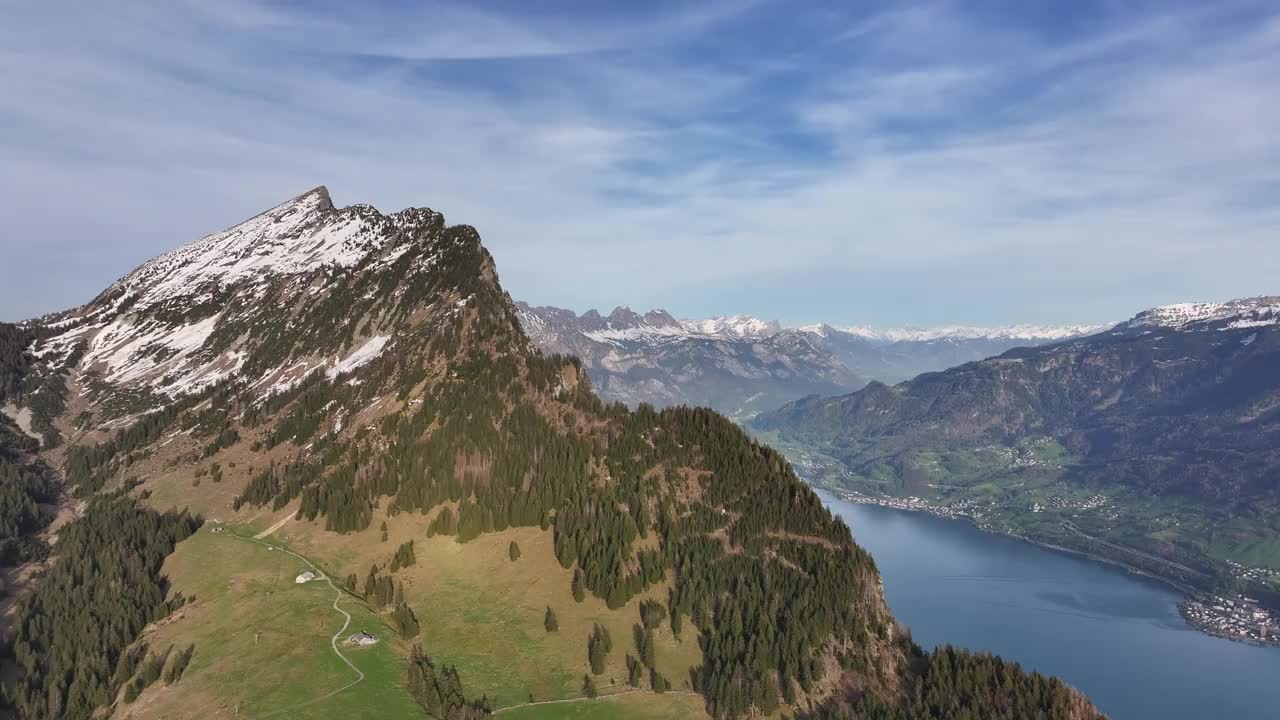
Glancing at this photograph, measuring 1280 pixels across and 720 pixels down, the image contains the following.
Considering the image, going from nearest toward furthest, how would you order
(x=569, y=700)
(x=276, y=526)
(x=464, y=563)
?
(x=569, y=700) → (x=464, y=563) → (x=276, y=526)

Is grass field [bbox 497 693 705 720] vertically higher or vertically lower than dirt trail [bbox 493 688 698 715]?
lower

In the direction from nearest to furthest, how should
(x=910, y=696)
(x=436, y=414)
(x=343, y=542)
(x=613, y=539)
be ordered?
(x=910, y=696)
(x=613, y=539)
(x=343, y=542)
(x=436, y=414)

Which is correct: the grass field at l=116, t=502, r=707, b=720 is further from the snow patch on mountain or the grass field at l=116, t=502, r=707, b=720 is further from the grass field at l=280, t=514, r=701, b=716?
the snow patch on mountain

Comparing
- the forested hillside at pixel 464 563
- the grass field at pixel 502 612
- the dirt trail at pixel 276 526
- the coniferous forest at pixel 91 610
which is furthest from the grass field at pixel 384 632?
the coniferous forest at pixel 91 610

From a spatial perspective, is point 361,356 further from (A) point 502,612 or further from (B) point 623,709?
(B) point 623,709

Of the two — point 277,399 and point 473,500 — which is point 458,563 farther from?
point 277,399

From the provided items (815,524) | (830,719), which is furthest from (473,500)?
(830,719)

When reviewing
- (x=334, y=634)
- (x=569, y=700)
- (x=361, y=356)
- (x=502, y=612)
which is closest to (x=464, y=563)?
(x=502, y=612)

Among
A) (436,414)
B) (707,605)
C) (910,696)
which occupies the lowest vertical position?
(910,696)

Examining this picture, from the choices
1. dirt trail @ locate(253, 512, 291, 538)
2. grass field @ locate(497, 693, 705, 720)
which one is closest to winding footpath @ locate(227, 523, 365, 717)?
dirt trail @ locate(253, 512, 291, 538)
